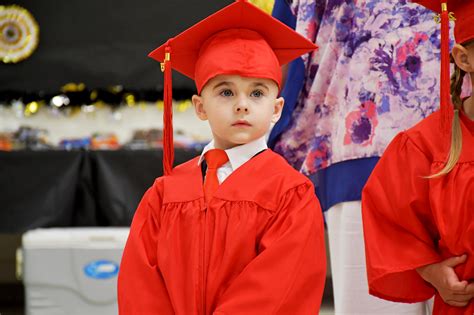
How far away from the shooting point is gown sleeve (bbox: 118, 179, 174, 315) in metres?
1.73

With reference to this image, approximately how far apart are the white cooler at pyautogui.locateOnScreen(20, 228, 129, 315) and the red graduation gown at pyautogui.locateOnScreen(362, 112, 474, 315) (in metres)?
2.01

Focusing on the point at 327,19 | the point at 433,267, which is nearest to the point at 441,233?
the point at 433,267

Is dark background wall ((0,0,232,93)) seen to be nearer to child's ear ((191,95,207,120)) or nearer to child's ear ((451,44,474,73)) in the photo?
child's ear ((191,95,207,120))

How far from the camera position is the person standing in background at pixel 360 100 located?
78.2 inches

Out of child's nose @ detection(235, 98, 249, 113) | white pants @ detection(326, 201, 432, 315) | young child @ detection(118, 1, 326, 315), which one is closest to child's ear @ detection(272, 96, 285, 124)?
young child @ detection(118, 1, 326, 315)

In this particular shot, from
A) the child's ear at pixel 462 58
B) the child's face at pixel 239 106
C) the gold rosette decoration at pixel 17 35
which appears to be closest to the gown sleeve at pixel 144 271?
the child's face at pixel 239 106

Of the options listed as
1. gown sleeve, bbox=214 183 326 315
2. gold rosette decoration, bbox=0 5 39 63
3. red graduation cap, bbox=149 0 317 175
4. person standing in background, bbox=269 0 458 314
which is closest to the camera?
gown sleeve, bbox=214 183 326 315

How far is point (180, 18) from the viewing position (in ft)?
15.0

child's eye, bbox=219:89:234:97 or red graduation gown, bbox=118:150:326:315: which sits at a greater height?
child's eye, bbox=219:89:234:97

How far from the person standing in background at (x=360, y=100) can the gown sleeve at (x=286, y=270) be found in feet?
1.12

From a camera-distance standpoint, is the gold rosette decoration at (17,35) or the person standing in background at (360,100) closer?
the person standing in background at (360,100)

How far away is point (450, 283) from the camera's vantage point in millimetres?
1693

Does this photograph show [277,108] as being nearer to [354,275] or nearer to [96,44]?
[354,275]

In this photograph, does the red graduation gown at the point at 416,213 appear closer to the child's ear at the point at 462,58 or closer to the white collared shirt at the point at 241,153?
the child's ear at the point at 462,58
